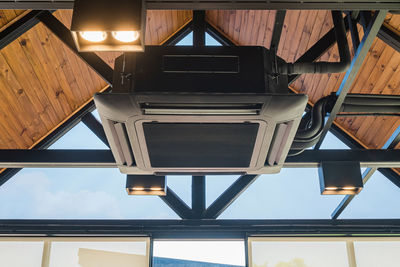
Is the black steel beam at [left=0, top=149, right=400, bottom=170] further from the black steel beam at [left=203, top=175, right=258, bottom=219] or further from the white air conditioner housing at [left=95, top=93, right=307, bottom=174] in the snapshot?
the white air conditioner housing at [left=95, top=93, right=307, bottom=174]

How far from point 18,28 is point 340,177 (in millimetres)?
3364

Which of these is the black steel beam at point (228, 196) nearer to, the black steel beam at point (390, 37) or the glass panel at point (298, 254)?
the glass panel at point (298, 254)

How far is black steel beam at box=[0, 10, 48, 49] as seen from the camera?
3.77 metres

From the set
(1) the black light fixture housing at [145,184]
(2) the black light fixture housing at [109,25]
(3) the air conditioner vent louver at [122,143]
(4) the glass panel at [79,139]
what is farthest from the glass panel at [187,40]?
(2) the black light fixture housing at [109,25]

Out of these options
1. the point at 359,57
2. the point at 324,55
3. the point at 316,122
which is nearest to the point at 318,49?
the point at 359,57

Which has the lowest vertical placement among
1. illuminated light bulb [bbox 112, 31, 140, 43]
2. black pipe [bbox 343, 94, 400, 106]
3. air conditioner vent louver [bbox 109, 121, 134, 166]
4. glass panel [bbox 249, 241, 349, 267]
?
glass panel [bbox 249, 241, 349, 267]

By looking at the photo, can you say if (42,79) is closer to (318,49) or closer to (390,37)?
(318,49)

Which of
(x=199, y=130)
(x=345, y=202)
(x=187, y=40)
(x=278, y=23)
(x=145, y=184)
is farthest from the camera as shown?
(x=187, y=40)

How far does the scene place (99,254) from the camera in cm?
469

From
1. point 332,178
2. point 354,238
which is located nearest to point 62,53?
point 332,178

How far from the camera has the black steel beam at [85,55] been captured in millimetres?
3184

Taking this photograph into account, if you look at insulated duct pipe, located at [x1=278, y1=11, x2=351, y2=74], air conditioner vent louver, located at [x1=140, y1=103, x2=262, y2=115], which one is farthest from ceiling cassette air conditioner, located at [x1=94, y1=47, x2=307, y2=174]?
insulated duct pipe, located at [x1=278, y1=11, x2=351, y2=74]

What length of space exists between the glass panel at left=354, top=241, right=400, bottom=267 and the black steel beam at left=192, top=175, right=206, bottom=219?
1877 millimetres

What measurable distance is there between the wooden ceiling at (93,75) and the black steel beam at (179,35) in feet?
0.18
